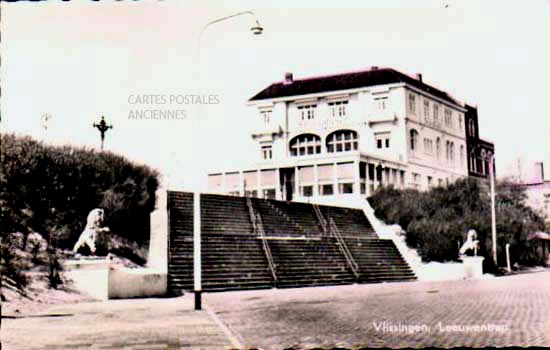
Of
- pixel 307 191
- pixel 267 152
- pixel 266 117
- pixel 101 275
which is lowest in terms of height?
pixel 101 275

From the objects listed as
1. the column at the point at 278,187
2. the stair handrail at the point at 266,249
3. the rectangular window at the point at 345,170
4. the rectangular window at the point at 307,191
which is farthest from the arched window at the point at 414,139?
the column at the point at 278,187

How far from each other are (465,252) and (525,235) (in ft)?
14.6

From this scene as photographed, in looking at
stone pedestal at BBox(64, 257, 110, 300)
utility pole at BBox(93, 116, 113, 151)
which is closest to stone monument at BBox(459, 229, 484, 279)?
stone pedestal at BBox(64, 257, 110, 300)

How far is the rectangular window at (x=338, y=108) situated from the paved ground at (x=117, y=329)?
1396 cm

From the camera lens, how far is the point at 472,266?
2628 cm

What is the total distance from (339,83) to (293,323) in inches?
542

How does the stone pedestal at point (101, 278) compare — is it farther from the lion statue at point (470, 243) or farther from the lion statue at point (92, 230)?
the lion statue at point (470, 243)

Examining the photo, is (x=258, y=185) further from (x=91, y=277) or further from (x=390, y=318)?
(x=390, y=318)

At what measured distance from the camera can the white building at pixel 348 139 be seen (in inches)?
993

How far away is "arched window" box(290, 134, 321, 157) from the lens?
114 ft

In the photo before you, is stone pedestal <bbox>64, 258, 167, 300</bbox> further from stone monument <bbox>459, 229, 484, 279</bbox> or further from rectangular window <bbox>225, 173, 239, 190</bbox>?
rectangular window <bbox>225, 173, 239, 190</bbox>

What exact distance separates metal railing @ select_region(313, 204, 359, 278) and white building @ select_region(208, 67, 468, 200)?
4.04m

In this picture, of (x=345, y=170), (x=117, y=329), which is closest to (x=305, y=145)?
(x=345, y=170)

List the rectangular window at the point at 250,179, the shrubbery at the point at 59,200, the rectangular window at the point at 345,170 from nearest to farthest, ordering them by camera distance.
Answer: the shrubbery at the point at 59,200 < the rectangular window at the point at 345,170 < the rectangular window at the point at 250,179
